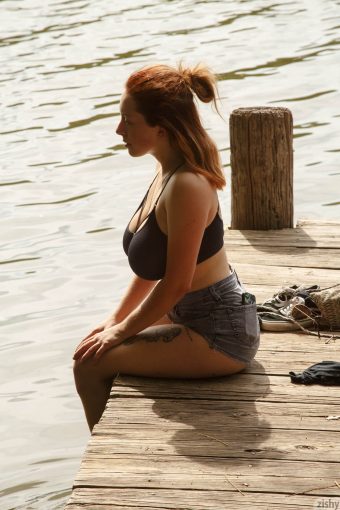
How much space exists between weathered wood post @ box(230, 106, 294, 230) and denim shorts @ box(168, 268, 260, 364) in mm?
2698

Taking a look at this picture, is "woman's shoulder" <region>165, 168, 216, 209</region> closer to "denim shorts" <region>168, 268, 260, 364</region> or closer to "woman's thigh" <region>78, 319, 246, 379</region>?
"denim shorts" <region>168, 268, 260, 364</region>

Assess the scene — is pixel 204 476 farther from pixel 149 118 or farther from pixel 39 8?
pixel 39 8

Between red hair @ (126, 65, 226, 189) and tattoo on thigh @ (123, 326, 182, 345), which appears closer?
red hair @ (126, 65, 226, 189)

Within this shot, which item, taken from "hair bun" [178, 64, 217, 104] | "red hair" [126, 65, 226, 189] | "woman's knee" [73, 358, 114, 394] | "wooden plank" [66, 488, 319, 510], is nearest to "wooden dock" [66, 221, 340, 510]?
"wooden plank" [66, 488, 319, 510]

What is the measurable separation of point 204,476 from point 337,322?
175 centimetres

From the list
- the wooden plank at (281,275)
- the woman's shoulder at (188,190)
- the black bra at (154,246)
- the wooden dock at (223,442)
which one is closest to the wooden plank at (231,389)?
the wooden dock at (223,442)

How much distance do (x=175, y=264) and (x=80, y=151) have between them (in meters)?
7.97

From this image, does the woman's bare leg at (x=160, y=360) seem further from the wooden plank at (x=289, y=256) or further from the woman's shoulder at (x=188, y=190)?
the wooden plank at (x=289, y=256)

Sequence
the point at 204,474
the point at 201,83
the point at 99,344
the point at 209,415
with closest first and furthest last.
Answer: the point at 204,474
the point at 209,415
the point at 201,83
the point at 99,344

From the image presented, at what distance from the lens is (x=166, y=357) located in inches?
204

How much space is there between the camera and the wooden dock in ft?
14.0

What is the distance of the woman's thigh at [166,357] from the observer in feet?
16.9

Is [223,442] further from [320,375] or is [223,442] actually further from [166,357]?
[320,375]

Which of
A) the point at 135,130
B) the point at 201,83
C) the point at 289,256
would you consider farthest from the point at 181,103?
the point at 289,256
